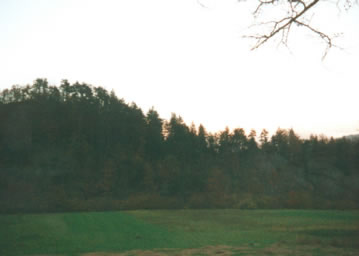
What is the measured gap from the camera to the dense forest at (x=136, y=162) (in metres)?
39.8

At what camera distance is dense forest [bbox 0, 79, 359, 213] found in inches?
1569

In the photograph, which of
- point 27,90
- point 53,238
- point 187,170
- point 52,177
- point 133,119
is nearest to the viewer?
point 53,238

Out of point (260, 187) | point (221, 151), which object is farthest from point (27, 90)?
point (260, 187)

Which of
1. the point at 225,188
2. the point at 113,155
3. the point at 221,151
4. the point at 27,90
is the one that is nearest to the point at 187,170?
the point at 225,188

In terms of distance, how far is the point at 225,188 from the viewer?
165 feet

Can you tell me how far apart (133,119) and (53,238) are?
4712 centimetres

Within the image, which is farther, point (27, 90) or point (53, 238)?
point (27, 90)

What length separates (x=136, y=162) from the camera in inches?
2132

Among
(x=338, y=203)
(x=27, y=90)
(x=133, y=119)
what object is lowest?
(x=338, y=203)

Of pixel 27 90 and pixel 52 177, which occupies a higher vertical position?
pixel 27 90

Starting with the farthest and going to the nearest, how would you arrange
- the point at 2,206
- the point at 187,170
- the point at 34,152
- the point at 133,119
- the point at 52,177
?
the point at 133,119 < the point at 187,170 < the point at 34,152 < the point at 52,177 < the point at 2,206

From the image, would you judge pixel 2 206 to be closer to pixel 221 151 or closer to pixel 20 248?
pixel 20 248

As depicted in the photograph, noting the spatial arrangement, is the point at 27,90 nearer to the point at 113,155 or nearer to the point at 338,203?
the point at 113,155

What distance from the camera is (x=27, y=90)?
68312 mm
